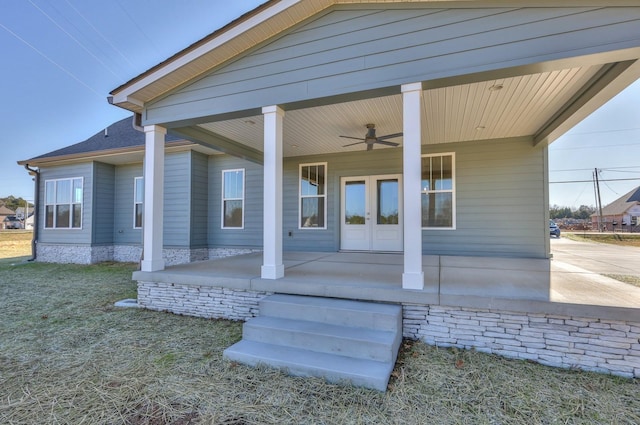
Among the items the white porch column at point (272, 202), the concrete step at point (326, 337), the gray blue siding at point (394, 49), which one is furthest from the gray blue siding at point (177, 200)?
the concrete step at point (326, 337)

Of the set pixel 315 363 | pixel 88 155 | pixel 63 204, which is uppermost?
pixel 88 155

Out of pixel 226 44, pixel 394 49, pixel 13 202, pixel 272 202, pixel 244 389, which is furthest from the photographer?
pixel 13 202

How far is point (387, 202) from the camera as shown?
6.88 meters

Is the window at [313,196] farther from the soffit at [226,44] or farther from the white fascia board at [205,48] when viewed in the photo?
the white fascia board at [205,48]

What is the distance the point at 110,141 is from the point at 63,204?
2.49 metres

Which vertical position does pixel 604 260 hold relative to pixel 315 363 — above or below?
above

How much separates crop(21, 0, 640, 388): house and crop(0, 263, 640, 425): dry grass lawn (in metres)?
0.27

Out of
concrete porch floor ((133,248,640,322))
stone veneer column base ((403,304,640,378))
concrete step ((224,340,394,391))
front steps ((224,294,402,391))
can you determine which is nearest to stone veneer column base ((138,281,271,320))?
concrete porch floor ((133,248,640,322))

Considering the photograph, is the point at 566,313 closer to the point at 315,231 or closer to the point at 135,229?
the point at 315,231

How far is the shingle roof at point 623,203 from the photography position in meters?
30.1

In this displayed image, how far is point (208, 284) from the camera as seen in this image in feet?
13.0

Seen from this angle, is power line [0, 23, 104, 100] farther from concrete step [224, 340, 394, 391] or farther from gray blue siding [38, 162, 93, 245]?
concrete step [224, 340, 394, 391]

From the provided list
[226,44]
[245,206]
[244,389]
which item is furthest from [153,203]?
[245,206]

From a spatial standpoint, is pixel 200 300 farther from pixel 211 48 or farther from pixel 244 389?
pixel 211 48
